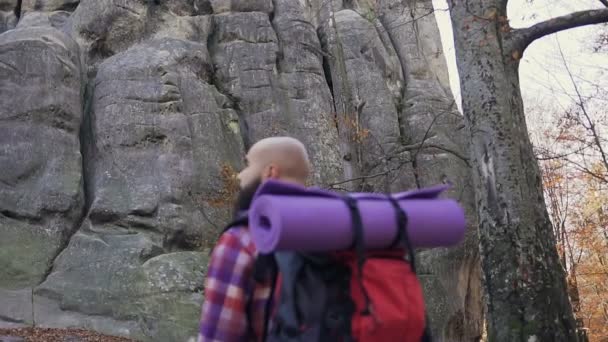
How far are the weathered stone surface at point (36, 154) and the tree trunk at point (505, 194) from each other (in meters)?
9.56

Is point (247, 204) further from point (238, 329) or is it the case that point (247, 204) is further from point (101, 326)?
point (101, 326)

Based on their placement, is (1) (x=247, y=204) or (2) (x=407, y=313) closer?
(2) (x=407, y=313)

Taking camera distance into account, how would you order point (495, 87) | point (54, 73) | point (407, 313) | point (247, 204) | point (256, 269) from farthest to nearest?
point (54, 73) < point (495, 87) < point (247, 204) < point (256, 269) < point (407, 313)

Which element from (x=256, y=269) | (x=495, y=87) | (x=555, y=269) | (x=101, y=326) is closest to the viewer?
(x=256, y=269)

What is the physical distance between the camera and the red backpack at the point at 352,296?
1985 millimetres

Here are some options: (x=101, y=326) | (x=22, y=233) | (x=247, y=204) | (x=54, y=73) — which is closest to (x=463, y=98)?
(x=247, y=204)

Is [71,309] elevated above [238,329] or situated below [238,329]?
below

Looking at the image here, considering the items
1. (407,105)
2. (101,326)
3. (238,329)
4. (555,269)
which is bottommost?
(101,326)

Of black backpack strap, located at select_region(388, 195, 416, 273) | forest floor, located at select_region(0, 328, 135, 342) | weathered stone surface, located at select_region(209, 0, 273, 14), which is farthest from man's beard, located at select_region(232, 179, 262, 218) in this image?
weathered stone surface, located at select_region(209, 0, 273, 14)

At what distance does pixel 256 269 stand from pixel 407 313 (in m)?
0.58

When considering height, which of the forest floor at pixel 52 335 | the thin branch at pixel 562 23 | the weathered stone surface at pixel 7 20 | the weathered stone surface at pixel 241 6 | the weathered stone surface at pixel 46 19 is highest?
the weathered stone surface at pixel 7 20

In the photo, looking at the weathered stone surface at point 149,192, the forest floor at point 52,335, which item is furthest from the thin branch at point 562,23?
the forest floor at point 52,335

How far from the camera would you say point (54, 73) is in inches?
565

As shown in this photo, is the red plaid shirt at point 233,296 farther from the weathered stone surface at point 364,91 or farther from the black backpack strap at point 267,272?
the weathered stone surface at point 364,91
